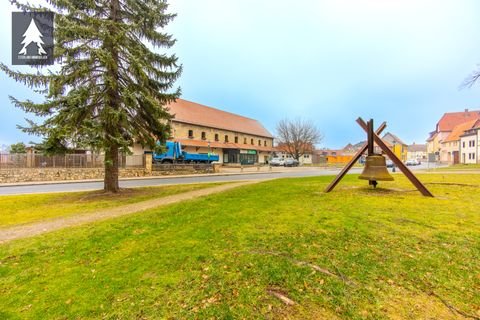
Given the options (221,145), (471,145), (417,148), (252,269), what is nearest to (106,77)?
(252,269)

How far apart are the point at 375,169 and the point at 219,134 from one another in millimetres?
35371

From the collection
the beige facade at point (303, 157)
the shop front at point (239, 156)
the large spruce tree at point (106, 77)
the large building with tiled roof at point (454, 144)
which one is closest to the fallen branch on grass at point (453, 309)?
the large spruce tree at point (106, 77)

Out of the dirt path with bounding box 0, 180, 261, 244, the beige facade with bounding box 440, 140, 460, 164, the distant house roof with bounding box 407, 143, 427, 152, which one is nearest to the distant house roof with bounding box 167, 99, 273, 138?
the dirt path with bounding box 0, 180, 261, 244

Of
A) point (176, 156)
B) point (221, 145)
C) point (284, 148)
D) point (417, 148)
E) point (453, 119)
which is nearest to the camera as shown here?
point (176, 156)

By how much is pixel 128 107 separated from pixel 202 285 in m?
10.2

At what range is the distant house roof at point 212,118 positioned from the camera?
39000 mm

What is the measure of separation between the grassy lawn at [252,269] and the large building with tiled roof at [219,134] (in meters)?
27.5

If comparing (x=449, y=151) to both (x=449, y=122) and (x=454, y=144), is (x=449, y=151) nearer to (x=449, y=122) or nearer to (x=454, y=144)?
(x=454, y=144)

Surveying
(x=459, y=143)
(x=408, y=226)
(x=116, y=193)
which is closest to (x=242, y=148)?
(x=116, y=193)

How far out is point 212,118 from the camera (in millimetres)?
45125

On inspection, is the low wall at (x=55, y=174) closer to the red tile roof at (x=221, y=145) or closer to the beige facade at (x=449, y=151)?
the red tile roof at (x=221, y=145)

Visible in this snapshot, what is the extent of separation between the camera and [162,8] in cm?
1154

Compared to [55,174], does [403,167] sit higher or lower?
higher

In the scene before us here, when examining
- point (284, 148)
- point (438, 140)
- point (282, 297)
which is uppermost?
point (438, 140)
